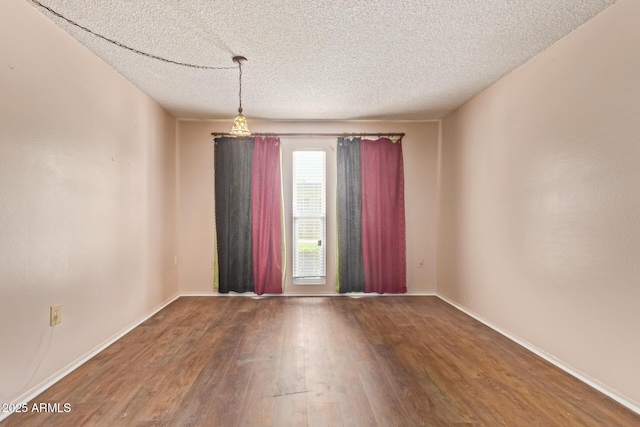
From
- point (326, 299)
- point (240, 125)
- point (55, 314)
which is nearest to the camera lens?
point (55, 314)

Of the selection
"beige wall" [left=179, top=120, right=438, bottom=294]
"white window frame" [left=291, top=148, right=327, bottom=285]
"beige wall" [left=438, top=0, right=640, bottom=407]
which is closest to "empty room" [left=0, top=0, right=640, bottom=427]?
"beige wall" [left=438, top=0, right=640, bottom=407]

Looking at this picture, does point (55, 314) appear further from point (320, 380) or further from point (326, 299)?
point (326, 299)

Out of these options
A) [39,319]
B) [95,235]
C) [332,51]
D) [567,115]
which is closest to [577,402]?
[567,115]

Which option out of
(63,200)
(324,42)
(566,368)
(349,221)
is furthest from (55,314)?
(566,368)

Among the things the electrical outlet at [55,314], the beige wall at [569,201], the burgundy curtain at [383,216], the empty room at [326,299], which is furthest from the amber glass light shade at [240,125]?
the beige wall at [569,201]

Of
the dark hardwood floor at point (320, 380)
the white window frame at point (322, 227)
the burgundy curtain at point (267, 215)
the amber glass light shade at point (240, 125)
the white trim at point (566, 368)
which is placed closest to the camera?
the dark hardwood floor at point (320, 380)

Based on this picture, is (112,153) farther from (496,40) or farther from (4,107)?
(496,40)

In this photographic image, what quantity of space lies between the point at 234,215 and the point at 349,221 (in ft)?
5.39

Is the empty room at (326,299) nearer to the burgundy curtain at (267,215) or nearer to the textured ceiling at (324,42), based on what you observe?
the textured ceiling at (324,42)

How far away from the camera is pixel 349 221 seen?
4.25 meters

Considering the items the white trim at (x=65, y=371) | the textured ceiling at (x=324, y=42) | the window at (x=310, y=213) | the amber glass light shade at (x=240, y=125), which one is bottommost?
the white trim at (x=65, y=371)

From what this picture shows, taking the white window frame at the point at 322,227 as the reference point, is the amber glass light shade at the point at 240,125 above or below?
above

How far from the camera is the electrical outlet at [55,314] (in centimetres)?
206

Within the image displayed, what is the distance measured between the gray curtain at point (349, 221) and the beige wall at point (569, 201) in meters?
1.49
